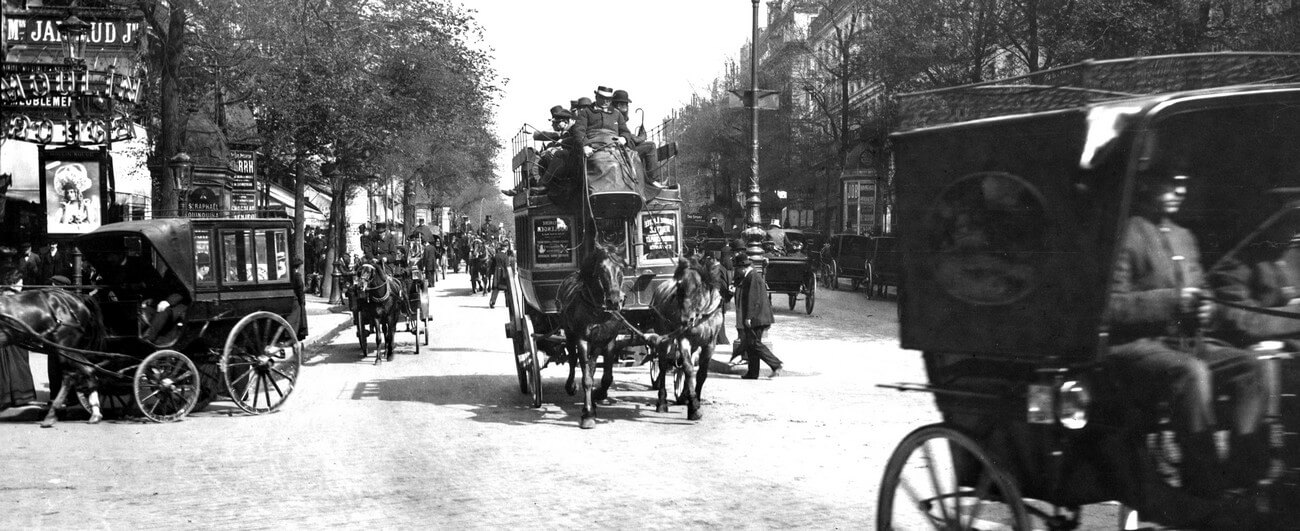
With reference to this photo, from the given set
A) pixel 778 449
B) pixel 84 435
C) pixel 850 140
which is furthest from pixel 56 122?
pixel 850 140

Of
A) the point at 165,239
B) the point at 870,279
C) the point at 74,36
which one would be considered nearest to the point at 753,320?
the point at 165,239

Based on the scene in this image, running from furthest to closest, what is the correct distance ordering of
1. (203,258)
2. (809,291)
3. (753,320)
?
(809,291) → (753,320) → (203,258)

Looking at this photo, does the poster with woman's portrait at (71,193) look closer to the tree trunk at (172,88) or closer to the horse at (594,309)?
the tree trunk at (172,88)

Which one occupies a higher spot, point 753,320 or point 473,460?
point 753,320

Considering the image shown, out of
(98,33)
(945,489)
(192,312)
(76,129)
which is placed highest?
(98,33)

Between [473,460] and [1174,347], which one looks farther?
[473,460]

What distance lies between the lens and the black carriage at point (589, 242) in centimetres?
1280

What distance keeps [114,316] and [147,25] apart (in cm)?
968

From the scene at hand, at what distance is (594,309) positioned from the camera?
456 inches

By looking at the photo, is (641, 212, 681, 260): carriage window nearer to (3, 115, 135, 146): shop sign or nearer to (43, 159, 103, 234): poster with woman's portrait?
(43, 159, 103, 234): poster with woman's portrait

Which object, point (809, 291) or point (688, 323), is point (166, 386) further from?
point (809, 291)

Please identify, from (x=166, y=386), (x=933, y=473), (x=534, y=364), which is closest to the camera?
(x=933, y=473)

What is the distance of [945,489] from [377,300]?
14.4 meters

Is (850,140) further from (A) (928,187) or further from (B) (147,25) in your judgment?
(A) (928,187)
